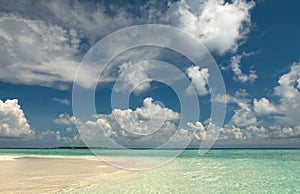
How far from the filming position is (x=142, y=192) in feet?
34.8

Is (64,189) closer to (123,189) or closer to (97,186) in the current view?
→ (97,186)

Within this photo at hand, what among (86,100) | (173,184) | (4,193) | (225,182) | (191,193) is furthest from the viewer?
(86,100)

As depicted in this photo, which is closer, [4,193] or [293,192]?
[4,193]

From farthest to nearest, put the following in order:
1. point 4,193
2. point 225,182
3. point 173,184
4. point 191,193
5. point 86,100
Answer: point 86,100 → point 225,182 → point 173,184 → point 191,193 → point 4,193

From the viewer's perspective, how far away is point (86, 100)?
50.3ft

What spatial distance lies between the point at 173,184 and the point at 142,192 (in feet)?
8.20

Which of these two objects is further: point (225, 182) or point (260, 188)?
point (225, 182)

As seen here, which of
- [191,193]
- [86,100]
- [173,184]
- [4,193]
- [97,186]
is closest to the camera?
[4,193]

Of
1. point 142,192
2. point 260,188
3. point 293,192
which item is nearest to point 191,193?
point 142,192

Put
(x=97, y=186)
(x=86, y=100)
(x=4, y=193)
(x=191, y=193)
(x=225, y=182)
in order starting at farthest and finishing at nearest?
(x=86, y=100) < (x=225, y=182) < (x=97, y=186) < (x=191, y=193) < (x=4, y=193)

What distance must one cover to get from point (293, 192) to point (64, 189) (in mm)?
9781

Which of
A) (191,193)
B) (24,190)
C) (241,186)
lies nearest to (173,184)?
(191,193)

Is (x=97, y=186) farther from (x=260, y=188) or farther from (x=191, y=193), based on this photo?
(x=260, y=188)

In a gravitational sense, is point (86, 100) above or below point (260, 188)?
above
